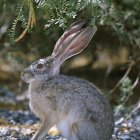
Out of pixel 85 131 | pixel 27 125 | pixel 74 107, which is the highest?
pixel 74 107

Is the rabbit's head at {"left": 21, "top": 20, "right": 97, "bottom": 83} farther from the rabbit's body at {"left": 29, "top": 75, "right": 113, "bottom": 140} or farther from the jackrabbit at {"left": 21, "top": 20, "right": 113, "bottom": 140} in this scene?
the rabbit's body at {"left": 29, "top": 75, "right": 113, "bottom": 140}

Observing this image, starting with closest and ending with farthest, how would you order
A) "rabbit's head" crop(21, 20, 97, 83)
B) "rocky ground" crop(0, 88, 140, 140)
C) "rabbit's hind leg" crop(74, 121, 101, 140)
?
"rabbit's hind leg" crop(74, 121, 101, 140), "rabbit's head" crop(21, 20, 97, 83), "rocky ground" crop(0, 88, 140, 140)

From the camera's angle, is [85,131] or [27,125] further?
[27,125]

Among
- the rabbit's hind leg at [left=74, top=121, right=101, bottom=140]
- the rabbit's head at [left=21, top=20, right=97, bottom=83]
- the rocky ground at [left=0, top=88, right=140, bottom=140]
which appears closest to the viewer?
the rabbit's hind leg at [left=74, top=121, right=101, bottom=140]

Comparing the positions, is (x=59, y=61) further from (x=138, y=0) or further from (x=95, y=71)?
(x=95, y=71)

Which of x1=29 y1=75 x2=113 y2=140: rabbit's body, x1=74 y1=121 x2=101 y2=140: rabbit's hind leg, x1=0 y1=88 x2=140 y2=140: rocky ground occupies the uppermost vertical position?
x1=29 y1=75 x2=113 y2=140: rabbit's body

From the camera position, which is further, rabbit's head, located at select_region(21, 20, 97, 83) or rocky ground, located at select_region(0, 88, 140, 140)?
rocky ground, located at select_region(0, 88, 140, 140)

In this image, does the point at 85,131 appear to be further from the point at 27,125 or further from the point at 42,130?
the point at 27,125

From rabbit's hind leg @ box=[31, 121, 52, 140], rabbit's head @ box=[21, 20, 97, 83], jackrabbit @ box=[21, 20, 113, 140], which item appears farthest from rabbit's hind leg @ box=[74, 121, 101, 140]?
rabbit's head @ box=[21, 20, 97, 83]

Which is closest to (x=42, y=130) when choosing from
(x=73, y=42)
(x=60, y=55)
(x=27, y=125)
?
(x=60, y=55)
